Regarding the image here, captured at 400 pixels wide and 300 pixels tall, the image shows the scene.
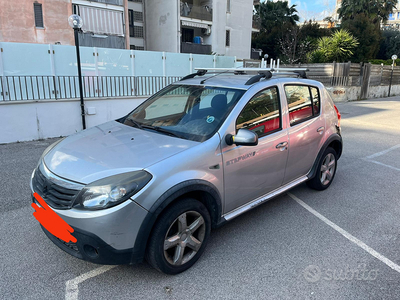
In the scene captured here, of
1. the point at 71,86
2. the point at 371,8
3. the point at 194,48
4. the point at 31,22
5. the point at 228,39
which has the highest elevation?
the point at 371,8

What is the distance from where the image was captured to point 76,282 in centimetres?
249

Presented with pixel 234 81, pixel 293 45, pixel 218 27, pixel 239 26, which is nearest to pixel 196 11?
pixel 218 27

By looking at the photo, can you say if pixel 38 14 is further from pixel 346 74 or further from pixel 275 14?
pixel 275 14

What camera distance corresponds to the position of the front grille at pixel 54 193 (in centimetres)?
229

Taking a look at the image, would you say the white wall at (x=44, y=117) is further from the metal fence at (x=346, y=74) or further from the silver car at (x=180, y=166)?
the metal fence at (x=346, y=74)

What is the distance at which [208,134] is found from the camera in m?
2.84

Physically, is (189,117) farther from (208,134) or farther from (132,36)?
(132,36)

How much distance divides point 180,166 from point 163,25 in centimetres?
2618

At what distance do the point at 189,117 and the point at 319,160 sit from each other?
2.09m

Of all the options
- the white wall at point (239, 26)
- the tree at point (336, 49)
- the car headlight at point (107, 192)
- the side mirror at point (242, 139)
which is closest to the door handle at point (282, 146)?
the side mirror at point (242, 139)

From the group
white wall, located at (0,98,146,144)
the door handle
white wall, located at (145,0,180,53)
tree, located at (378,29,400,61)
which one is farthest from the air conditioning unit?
the door handle

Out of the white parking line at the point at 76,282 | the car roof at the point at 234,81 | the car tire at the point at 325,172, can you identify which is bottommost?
the white parking line at the point at 76,282

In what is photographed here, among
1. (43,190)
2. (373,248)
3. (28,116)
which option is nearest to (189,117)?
(43,190)

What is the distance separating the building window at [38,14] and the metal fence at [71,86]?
424 inches
